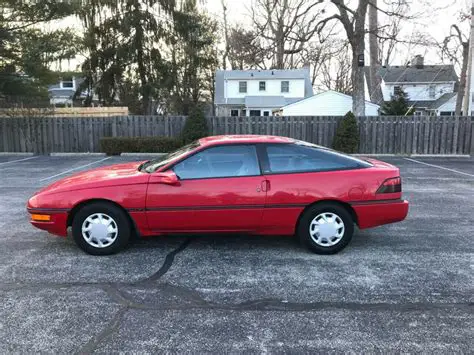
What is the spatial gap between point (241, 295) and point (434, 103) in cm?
4454

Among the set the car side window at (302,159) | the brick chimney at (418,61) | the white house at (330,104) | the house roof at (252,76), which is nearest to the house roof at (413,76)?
the brick chimney at (418,61)

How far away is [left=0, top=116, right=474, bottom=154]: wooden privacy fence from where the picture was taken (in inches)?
670

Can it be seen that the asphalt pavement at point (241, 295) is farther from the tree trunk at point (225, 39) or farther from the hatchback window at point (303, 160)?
the tree trunk at point (225, 39)

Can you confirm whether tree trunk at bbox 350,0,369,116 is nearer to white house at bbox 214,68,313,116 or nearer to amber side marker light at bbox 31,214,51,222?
amber side marker light at bbox 31,214,51,222

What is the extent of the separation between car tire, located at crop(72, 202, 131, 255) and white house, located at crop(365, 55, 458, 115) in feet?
136

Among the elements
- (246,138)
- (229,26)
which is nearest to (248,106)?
(229,26)

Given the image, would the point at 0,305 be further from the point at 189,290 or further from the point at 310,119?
the point at 310,119

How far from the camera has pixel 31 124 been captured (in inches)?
702

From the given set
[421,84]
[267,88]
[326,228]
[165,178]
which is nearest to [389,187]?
[326,228]

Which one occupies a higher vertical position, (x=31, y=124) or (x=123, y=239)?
(x=31, y=124)

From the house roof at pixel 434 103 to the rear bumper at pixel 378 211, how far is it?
128ft

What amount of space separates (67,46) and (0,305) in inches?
663

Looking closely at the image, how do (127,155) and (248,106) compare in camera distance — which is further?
(248,106)

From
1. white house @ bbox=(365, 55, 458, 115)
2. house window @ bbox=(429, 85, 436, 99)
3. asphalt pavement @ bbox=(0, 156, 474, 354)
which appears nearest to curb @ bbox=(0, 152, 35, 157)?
asphalt pavement @ bbox=(0, 156, 474, 354)
